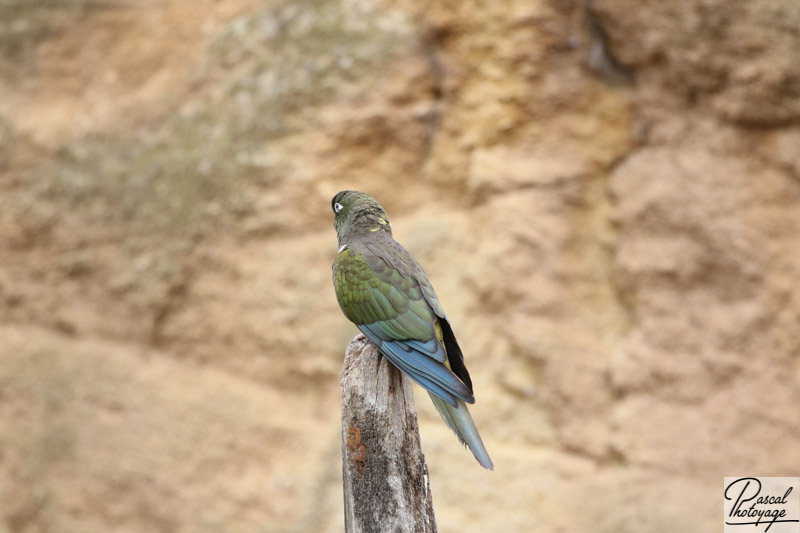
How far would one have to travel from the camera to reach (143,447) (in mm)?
7000

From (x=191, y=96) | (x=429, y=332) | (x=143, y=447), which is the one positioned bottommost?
(x=429, y=332)

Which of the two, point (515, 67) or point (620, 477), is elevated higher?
point (515, 67)

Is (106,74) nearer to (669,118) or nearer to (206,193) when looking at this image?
(206,193)

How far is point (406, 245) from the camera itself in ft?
21.9

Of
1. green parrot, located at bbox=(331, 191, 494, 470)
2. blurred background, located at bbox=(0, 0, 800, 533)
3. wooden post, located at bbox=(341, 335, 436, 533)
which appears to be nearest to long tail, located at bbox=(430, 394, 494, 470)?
green parrot, located at bbox=(331, 191, 494, 470)

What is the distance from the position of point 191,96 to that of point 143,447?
2.91m

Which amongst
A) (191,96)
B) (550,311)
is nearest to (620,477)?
(550,311)
